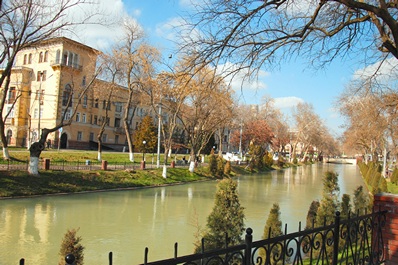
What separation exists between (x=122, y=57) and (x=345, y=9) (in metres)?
27.5

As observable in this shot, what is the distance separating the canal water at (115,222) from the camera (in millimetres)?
9211

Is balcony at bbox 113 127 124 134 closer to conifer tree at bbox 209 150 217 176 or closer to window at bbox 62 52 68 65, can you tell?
window at bbox 62 52 68 65

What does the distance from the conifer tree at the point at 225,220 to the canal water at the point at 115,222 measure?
2.68 meters

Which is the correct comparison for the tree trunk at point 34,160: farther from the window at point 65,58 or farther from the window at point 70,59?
the window at point 70,59

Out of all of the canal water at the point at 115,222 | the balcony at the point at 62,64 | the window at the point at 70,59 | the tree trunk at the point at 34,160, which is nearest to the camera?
the canal water at the point at 115,222

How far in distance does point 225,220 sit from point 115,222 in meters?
7.30

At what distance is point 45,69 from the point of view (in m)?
45.9

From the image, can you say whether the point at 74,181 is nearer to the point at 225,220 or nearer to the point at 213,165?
the point at 225,220

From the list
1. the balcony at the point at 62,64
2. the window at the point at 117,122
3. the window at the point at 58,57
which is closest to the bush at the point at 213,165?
the balcony at the point at 62,64

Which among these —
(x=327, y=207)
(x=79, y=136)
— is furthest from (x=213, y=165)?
(x=79, y=136)

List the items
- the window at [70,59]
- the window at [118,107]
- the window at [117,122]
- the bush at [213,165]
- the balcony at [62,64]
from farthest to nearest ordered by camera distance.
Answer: the window at [117,122]
the window at [118,107]
the window at [70,59]
the balcony at [62,64]
the bush at [213,165]

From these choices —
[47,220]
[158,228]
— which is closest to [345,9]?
[158,228]

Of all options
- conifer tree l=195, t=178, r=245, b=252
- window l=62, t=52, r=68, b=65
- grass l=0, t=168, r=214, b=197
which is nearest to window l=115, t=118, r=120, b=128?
window l=62, t=52, r=68, b=65

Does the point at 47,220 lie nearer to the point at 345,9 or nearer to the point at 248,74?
the point at 248,74
